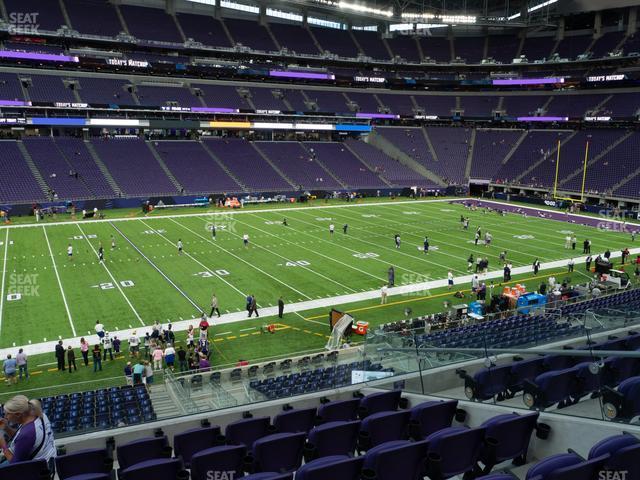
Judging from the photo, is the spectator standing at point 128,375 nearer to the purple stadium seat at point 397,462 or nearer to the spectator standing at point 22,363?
the spectator standing at point 22,363

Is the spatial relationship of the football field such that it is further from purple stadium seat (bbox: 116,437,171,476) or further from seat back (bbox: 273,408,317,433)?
purple stadium seat (bbox: 116,437,171,476)

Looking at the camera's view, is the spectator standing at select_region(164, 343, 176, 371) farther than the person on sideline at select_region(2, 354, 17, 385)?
Yes

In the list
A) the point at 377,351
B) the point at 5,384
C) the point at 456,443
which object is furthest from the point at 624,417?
the point at 5,384

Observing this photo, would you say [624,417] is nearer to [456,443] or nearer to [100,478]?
[456,443]

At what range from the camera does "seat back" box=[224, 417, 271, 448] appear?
6277 mm

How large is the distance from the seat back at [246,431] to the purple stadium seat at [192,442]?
156 mm

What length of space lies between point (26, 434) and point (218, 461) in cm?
189

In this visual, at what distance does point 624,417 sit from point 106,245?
34039mm

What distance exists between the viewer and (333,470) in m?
4.15

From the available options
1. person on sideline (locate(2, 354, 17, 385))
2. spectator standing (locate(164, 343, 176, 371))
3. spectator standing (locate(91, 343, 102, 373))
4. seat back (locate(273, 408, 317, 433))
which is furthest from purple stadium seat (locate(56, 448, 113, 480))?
spectator standing (locate(91, 343, 102, 373))

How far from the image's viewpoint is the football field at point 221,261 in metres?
23.4

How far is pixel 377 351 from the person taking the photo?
34.4ft

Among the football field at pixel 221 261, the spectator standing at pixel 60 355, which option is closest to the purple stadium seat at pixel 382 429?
the football field at pixel 221 261

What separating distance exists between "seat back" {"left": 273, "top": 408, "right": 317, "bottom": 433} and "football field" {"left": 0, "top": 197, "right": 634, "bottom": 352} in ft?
42.4
